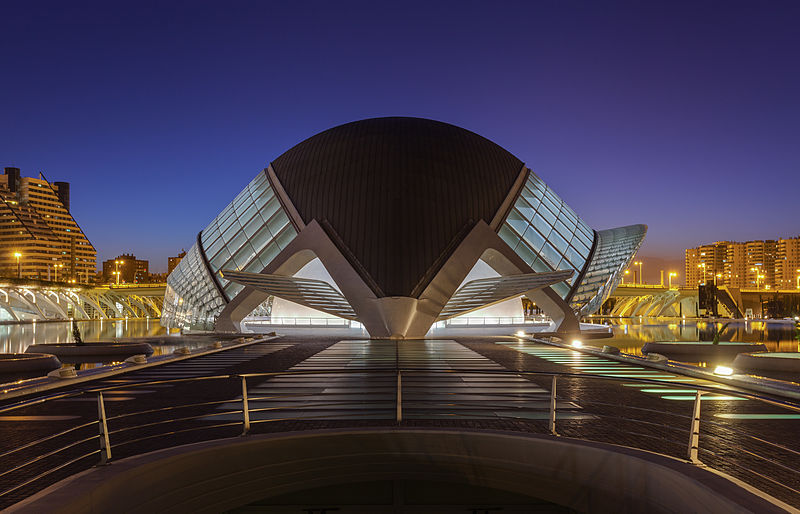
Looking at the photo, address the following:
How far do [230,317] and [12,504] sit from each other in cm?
2764

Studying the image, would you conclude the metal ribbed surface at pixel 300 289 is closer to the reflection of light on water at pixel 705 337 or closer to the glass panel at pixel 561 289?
the glass panel at pixel 561 289

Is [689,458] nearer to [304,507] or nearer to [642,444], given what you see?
[642,444]

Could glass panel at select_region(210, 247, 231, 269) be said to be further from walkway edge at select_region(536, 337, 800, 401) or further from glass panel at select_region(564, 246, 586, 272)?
walkway edge at select_region(536, 337, 800, 401)

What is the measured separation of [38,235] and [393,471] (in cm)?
18083

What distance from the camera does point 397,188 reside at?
1206 inches

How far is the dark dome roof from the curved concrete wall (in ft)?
66.2

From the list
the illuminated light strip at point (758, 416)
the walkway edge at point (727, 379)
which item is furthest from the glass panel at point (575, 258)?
the illuminated light strip at point (758, 416)

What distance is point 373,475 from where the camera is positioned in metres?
6.94

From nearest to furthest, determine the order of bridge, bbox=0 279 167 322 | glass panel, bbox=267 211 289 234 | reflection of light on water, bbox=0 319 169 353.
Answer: reflection of light on water, bbox=0 319 169 353
glass panel, bbox=267 211 289 234
bridge, bbox=0 279 167 322

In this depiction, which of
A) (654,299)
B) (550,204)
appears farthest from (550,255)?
(654,299)

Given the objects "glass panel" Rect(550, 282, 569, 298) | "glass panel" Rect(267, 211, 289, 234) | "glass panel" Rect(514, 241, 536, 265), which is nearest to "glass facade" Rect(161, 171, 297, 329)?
"glass panel" Rect(267, 211, 289, 234)

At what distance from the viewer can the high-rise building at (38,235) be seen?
15188 centimetres

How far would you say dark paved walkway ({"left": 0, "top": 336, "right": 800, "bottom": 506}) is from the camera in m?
6.25

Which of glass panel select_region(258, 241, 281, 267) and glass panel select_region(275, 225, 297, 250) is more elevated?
glass panel select_region(275, 225, 297, 250)
